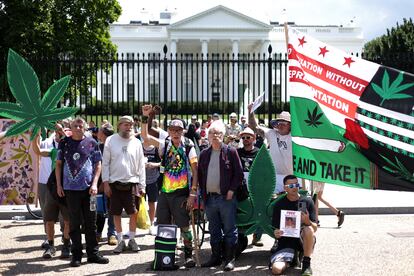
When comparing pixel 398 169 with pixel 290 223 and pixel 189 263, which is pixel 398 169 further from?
pixel 189 263

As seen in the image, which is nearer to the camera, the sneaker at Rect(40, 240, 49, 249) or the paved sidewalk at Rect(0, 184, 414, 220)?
the sneaker at Rect(40, 240, 49, 249)

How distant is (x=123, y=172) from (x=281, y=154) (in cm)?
207

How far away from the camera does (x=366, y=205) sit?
11188 mm

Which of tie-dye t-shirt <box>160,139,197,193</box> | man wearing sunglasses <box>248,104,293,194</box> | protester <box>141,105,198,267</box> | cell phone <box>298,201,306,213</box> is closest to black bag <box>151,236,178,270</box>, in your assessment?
protester <box>141,105,198,267</box>

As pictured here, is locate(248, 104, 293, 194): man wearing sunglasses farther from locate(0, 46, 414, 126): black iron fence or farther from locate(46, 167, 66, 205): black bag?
locate(0, 46, 414, 126): black iron fence

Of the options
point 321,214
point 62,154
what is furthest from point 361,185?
point 321,214

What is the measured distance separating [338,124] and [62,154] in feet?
10.8

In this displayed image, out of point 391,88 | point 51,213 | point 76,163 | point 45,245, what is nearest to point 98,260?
point 51,213

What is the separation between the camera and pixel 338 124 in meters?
6.83

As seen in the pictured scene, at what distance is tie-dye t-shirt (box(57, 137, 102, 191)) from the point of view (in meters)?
7.18

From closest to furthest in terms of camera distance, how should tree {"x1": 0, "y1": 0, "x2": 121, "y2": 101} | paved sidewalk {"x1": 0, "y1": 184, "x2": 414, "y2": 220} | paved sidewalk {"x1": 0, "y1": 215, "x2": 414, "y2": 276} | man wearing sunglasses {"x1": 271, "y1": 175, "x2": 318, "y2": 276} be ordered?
man wearing sunglasses {"x1": 271, "y1": 175, "x2": 318, "y2": 276} → paved sidewalk {"x1": 0, "y1": 215, "x2": 414, "y2": 276} → paved sidewalk {"x1": 0, "y1": 184, "x2": 414, "y2": 220} → tree {"x1": 0, "y1": 0, "x2": 121, "y2": 101}

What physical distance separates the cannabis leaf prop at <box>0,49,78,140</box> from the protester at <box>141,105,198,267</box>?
1.38m

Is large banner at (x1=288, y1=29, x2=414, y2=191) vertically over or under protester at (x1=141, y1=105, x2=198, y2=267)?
over

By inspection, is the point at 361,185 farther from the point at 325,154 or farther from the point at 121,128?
the point at 121,128
